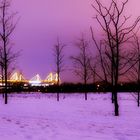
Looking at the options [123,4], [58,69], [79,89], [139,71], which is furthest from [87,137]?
[79,89]

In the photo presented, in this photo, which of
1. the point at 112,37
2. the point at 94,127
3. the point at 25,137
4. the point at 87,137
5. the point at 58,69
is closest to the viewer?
the point at 25,137

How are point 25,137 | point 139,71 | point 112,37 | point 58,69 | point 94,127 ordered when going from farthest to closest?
point 58,69 → point 139,71 → point 112,37 → point 94,127 → point 25,137

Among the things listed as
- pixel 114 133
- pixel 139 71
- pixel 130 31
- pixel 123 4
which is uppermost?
pixel 123 4

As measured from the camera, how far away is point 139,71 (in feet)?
80.2

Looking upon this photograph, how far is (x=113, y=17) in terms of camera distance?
60.6ft

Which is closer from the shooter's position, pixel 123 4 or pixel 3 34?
pixel 123 4

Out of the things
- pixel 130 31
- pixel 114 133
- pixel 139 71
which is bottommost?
pixel 114 133

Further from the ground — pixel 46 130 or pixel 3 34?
pixel 3 34

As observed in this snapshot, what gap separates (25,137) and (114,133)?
2.86m

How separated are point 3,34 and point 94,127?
51.9 ft

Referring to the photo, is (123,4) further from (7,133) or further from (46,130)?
(7,133)

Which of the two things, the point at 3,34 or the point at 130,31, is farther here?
the point at 3,34

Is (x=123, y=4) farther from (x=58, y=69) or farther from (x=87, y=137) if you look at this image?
(x=58, y=69)

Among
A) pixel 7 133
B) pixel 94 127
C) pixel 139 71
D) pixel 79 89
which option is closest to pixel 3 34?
pixel 139 71
